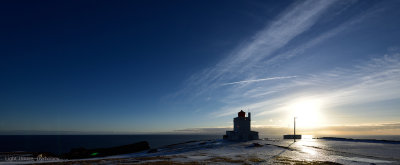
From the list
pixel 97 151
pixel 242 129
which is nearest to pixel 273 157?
pixel 242 129

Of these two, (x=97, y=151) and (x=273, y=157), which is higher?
(x=273, y=157)

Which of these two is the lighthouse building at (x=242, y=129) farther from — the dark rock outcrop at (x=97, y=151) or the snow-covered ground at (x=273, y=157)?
the dark rock outcrop at (x=97, y=151)

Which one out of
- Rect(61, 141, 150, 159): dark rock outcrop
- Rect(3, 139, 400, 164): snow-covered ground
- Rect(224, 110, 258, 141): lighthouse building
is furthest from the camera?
Rect(224, 110, 258, 141): lighthouse building

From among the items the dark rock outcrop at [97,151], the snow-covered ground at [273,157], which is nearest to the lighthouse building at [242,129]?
the snow-covered ground at [273,157]

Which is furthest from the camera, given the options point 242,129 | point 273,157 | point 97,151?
point 97,151

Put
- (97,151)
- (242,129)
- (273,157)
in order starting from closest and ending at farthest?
(273,157) → (242,129) → (97,151)

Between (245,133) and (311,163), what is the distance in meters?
36.4

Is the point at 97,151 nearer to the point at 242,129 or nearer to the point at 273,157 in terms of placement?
the point at 242,129

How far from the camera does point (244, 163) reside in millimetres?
22812

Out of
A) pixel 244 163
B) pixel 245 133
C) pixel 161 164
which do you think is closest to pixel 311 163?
pixel 244 163

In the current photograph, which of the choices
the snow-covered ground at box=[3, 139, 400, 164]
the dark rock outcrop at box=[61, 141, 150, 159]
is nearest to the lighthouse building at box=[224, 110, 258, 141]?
the snow-covered ground at box=[3, 139, 400, 164]

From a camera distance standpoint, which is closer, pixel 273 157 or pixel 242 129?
pixel 273 157

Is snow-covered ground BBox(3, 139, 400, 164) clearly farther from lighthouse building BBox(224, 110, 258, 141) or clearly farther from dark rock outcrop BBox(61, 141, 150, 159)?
dark rock outcrop BBox(61, 141, 150, 159)

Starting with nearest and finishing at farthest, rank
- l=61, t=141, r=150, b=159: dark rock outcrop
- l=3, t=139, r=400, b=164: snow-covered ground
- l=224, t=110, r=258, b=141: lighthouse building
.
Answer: l=3, t=139, r=400, b=164: snow-covered ground, l=61, t=141, r=150, b=159: dark rock outcrop, l=224, t=110, r=258, b=141: lighthouse building
